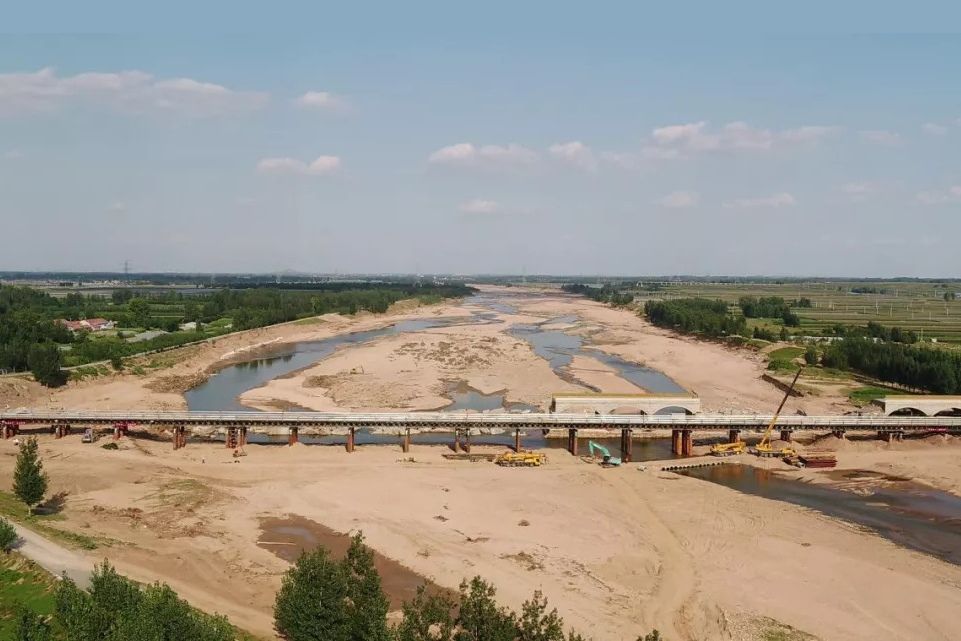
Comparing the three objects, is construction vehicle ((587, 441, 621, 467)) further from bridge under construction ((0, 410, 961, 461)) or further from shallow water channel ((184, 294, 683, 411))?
shallow water channel ((184, 294, 683, 411))

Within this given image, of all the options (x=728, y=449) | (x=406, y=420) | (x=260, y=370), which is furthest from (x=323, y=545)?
(x=260, y=370)

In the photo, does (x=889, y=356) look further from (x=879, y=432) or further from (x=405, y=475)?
(x=405, y=475)

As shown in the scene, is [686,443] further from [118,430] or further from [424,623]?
[118,430]

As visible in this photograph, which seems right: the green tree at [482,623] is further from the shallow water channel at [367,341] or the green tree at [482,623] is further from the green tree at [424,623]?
the shallow water channel at [367,341]

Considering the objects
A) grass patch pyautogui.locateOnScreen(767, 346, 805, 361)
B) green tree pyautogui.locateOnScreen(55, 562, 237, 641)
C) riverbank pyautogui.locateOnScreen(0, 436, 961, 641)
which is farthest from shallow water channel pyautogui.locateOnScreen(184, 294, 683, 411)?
green tree pyautogui.locateOnScreen(55, 562, 237, 641)

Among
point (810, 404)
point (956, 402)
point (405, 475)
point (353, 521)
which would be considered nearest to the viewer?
point (353, 521)

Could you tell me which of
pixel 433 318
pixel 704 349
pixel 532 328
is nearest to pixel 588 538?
pixel 704 349

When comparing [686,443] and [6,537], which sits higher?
[6,537]
